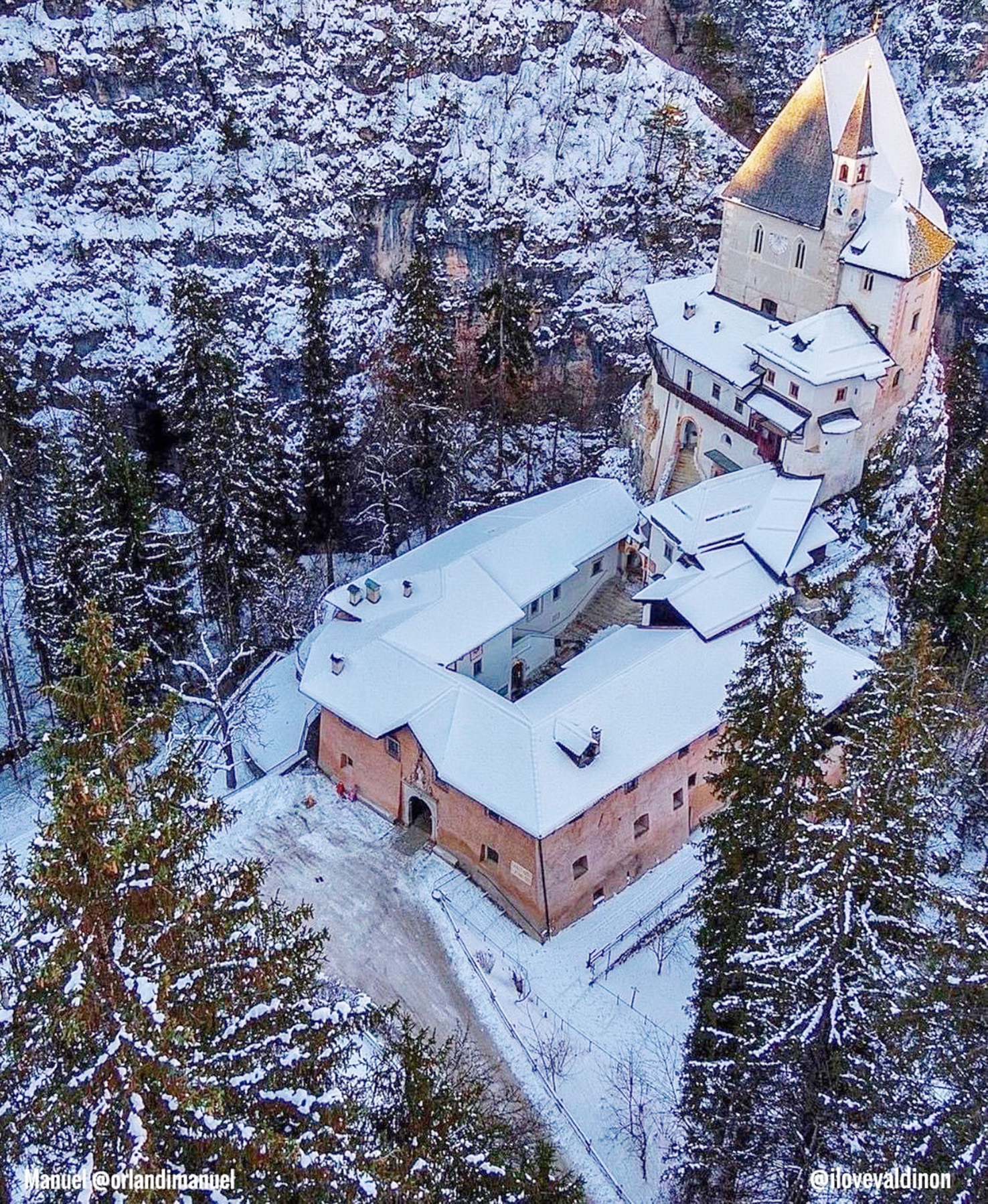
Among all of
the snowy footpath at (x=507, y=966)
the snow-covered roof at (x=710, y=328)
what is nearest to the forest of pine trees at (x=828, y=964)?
the snowy footpath at (x=507, y=966)

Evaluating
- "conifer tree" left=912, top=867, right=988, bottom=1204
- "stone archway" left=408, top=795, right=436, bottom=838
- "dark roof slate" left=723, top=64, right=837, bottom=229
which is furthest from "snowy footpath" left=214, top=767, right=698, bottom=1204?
"dark roof slate" left=723, top=64, right=837, bottom=229

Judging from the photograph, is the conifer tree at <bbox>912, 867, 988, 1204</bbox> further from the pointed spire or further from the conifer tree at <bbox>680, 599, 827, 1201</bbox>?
the pointed spire

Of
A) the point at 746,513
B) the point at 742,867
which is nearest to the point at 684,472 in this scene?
the point at 746,513

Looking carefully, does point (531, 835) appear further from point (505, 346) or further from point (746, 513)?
point (505, 346)

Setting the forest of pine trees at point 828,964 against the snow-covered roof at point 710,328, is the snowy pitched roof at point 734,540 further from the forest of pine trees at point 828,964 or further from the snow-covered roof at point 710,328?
the forest of pine trees at point 828,964

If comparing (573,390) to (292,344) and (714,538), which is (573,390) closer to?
(292,344)

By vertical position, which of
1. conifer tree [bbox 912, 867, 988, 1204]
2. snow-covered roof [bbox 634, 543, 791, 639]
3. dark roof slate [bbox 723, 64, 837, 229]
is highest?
dark roof slate [bbox 723, 64, 837, 229]
